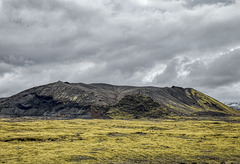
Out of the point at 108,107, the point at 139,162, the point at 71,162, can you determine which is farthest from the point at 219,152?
the point at 108,107

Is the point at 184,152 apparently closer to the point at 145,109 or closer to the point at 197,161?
the point at 197,161

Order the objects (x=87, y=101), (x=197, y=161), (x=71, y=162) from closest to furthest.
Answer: (x=71, y=162)
(x=197, y=161)
(x=87, y=101)

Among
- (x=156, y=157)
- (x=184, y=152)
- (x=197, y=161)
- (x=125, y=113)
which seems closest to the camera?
(x=197, y=161)

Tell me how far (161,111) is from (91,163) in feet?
487

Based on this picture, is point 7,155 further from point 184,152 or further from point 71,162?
point 184,152

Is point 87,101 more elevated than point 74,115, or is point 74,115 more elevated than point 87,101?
point 87,101

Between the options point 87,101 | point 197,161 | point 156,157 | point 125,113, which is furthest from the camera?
point 87,101

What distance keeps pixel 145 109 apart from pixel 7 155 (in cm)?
14859

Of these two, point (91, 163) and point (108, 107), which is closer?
point (91, 163)

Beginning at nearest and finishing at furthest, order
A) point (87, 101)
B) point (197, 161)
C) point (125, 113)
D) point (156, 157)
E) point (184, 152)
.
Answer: point (197, 161), point (156, 157), point (184, 152), point (125, 113), point (87, 101)

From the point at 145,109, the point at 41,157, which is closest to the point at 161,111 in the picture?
the point at 145,109

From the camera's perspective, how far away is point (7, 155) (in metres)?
35.0

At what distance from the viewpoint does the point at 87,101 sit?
195 m

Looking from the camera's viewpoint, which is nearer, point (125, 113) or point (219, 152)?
point (219, 152)
